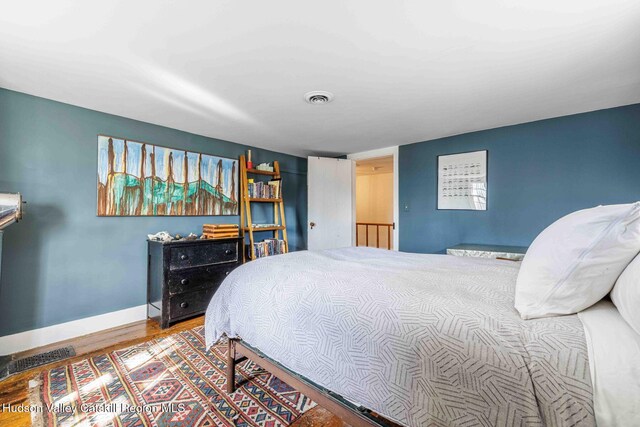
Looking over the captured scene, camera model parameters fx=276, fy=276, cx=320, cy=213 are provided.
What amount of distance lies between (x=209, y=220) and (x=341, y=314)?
2977 mm


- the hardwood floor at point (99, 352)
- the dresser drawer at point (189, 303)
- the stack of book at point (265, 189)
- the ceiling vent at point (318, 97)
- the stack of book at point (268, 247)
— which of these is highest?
the ceiling vent at point (318, 97)

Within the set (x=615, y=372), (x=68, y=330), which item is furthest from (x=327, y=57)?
(x=68, y=330)

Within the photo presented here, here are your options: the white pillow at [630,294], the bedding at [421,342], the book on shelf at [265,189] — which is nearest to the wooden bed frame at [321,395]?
the bedding at [421,342]

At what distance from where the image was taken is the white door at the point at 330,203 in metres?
4.36

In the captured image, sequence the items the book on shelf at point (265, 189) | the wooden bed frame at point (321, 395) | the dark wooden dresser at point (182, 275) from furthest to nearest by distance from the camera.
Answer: the book on shelf at point (265, 189), the dark wooden dresser at point (182, 275), the wooden bed frame at point (321, 395)

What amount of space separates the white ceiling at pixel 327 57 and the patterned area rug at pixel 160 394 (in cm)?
211

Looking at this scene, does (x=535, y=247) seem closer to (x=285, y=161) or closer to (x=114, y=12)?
(x=114, y=12)

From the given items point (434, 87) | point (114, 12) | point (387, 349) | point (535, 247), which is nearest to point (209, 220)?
point (114, 12)

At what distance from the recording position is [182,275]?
2861mm

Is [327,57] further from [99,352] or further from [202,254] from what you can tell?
[99,352]

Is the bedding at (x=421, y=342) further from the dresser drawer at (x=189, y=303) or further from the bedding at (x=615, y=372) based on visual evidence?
the dresser drawer at (x=189, y=303)

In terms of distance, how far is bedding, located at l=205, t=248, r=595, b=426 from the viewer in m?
0.71

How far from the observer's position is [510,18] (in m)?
1.42

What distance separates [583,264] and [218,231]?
3.19m
